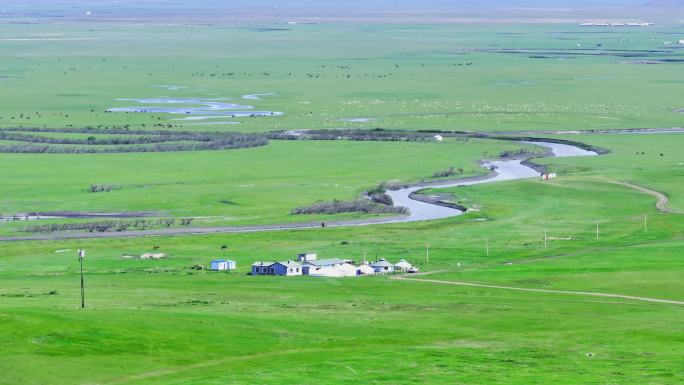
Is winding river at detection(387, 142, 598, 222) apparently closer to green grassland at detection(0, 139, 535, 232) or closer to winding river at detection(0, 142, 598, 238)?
winding river at detection(0, 142, 598, 238)

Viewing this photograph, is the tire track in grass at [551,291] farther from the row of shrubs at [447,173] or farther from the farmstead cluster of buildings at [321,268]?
the row of shrubs at [447,173]

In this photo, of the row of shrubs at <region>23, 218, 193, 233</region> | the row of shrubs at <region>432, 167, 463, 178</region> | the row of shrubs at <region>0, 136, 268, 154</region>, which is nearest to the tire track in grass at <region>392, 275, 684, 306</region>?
the row of shrubs at <region>23, 218, 193, 233</region>

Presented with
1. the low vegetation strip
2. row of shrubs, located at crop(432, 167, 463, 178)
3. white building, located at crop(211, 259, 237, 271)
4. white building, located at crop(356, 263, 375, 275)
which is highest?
the low vegetation strip

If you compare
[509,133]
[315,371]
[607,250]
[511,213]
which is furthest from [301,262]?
[509,133]

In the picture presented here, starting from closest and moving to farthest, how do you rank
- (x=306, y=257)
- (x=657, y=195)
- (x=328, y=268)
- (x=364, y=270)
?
(x=328, y=268), (x=364, y=270), (x=306, y=257), (x=657, y=195)

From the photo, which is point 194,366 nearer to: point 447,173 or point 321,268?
point 321,268

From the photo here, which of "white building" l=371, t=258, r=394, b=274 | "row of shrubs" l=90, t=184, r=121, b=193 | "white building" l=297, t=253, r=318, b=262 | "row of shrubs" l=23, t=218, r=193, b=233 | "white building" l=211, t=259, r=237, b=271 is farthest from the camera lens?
"row of shrubs" l=90, t=184, r=121, b=193

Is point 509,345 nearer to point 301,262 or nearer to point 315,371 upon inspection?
point 315,371

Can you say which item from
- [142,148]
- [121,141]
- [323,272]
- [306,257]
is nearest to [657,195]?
[306,257]
